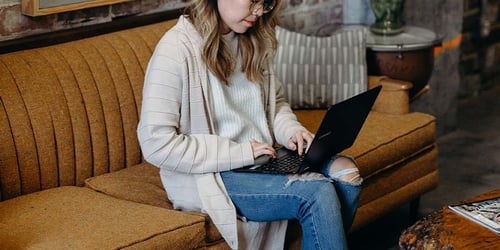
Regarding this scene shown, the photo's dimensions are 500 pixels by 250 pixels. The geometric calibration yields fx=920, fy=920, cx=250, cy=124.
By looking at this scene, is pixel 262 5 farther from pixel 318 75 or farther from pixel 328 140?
pixel 318 75

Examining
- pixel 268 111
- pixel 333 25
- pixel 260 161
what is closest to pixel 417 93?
pixel 333 25

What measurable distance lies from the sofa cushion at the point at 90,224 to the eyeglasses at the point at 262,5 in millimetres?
633

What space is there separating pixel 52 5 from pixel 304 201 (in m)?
1.19

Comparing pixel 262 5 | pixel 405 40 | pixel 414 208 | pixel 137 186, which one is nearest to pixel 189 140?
pixel 137 186

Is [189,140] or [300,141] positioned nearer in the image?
[189,140]

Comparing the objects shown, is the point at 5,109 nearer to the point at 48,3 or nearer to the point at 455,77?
the point at 48,3

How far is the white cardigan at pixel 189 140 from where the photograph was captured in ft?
8.72

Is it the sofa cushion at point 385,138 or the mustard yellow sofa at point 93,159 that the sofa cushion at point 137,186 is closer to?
the mustard yellow sofa at point 93,159

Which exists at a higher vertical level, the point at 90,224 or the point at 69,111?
the point at 69,111

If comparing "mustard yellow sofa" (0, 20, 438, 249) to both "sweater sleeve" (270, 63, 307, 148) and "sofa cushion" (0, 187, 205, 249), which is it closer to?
"sofa cushion" (0, 187, 205, 249)

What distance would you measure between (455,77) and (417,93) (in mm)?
908

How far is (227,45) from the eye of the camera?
283cm

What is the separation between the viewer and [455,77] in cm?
496

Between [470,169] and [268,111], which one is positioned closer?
[268,111]
